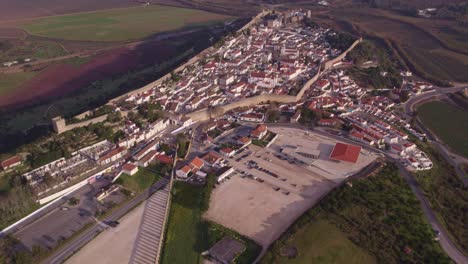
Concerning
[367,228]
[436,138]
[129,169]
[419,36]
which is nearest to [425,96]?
[436,138]

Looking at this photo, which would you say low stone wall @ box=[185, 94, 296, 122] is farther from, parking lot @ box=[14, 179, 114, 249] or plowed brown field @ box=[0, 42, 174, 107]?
plowed brown field @ box=[0, 42, 174, 107]

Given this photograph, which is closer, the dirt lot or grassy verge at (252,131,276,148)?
the dirt lot

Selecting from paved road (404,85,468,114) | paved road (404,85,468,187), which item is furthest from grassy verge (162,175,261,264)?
paved road (404,85,468,114)

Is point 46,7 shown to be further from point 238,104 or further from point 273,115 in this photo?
point 273,115

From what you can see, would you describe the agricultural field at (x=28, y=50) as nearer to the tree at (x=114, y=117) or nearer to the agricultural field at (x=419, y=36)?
the tree at (x=114, y=117)

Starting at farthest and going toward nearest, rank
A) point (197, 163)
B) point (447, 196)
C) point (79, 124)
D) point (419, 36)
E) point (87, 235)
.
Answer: point (419, 36) < point (79, 124) < point (197, 163) < point (447, 196) < point (87, 235)

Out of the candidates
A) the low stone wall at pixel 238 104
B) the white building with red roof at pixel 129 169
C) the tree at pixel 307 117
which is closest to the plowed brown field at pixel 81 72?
the low stone wall at pixel 238 104

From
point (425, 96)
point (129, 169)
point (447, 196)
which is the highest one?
point (129, 169)
